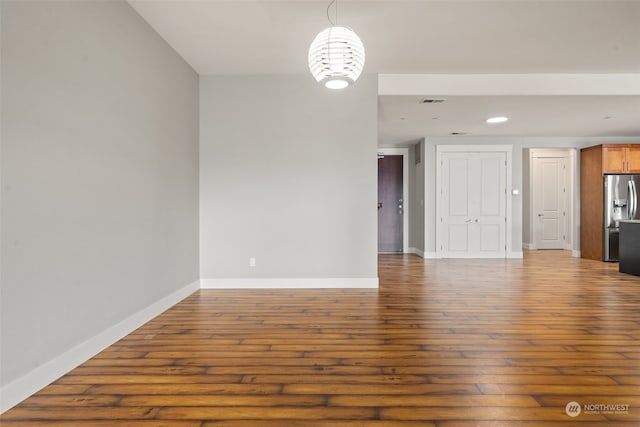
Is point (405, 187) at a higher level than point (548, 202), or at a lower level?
higher

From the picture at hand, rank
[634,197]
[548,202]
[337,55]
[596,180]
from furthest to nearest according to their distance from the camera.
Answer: [548,202] < [596,180] < [634,197] < [337,55]

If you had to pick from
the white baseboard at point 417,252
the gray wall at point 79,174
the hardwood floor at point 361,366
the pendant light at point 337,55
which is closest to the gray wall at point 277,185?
the hardwood floor at point 361,366

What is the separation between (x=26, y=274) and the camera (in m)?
1.92

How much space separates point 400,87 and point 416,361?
344 cm

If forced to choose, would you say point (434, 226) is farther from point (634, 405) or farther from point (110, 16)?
point (110, 16)

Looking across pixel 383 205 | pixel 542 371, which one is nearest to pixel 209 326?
A: pixel 542 371

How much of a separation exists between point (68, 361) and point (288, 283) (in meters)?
2.63

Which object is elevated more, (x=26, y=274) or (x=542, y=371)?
(x=26, y=274)

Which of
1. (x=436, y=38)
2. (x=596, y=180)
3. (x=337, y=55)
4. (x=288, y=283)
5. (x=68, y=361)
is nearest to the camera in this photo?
(x=68, y=361)

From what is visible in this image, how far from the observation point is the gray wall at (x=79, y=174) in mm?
1862

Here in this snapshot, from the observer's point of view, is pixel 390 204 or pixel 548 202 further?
pixel 548 202

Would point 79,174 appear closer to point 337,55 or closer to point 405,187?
point 337,55

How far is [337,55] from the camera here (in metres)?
2.45

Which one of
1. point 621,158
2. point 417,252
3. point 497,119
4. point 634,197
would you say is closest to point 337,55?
point 497,119
